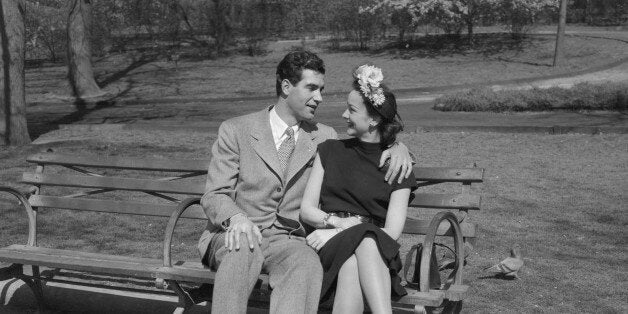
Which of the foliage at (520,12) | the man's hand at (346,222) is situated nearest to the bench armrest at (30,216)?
the man's hand at (346,222)

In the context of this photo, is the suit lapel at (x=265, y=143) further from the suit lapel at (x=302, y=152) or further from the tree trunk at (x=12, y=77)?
the tree trunk at (x=12, y=77)

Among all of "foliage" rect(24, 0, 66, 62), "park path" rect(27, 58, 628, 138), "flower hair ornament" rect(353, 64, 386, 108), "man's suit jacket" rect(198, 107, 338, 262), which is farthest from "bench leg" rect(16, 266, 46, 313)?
"foliage" rect(24, 0, 66, 62)

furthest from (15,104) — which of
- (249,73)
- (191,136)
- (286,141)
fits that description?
(249,73)

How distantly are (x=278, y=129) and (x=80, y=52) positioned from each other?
19.0m

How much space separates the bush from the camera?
16297 millimetres

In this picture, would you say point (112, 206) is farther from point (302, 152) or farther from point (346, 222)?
point (346, 222)

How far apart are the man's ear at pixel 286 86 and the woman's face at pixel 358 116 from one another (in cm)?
36

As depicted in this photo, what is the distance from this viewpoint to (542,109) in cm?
1678

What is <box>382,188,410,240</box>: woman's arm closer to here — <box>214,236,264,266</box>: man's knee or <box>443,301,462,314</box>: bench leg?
<box>443,301,462,314</box>: bench leg

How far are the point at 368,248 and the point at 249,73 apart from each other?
24754 mm

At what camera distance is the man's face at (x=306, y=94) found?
4.90 m

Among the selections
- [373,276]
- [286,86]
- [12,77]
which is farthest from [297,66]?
[12,77]

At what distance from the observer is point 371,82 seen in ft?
15.3

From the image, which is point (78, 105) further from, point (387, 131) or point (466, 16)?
point (387, 131)
